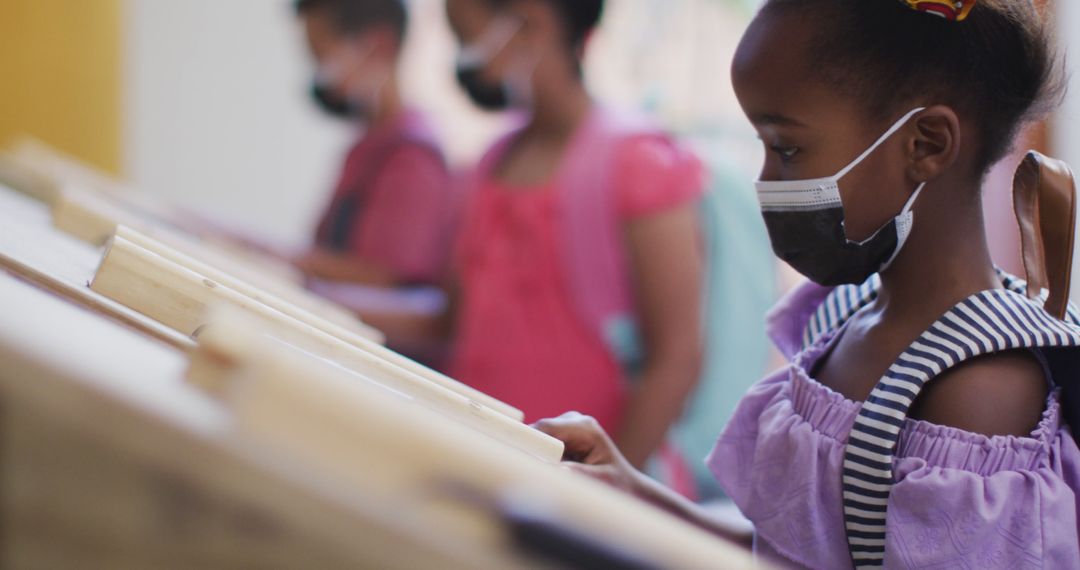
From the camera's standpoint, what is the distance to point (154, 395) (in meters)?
0.43

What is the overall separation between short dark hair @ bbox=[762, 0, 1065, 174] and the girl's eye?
6 centimetres

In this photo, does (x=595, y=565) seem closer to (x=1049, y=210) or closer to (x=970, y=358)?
(x=970, y=358)

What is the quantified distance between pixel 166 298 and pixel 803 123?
0.54 m

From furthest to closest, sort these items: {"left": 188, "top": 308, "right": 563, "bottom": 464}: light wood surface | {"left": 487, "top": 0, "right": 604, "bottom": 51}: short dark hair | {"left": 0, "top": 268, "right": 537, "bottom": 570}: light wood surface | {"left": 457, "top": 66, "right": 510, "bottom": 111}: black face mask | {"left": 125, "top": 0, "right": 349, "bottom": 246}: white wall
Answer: {"left": 125, "top": 0, "right": 349, "bottom": 246}: white wall → {"left": 457, "top": 66, "right": 510, "bottom": 111}: black face mask → {"left": 487, "top": 0, "right": 604, "bottom": 51}: short dark hair → {"left": 188, "top": 308, "right": 563, "bottom": 464}: light wood surface → {"left": 0, "top": 268, "right": 537, "bottom": 570}: light wood surface

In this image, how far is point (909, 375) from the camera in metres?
0.89

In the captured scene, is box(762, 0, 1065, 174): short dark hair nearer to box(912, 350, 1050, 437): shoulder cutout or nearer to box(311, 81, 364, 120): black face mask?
box(912, 350, 1050, 437): shoulder cutout

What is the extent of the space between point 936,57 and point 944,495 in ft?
1.19

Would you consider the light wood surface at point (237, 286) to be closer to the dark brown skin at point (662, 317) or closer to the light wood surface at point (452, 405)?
the light wood surface at point (452, 405)

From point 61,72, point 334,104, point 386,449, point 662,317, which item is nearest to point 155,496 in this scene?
point 386,449

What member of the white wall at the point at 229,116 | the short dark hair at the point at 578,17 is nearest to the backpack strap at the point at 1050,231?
the short dark hair at the point at 578,17

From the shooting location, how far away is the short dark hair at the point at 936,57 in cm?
93

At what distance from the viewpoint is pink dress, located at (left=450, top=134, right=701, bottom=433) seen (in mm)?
1943

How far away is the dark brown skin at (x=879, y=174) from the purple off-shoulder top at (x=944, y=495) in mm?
73

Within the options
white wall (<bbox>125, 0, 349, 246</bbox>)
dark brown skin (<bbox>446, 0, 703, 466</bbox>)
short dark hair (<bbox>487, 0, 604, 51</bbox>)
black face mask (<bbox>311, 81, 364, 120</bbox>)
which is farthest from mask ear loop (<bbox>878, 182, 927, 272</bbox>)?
white wall (<bbox>125, 0, 349, 246</bbox>)
